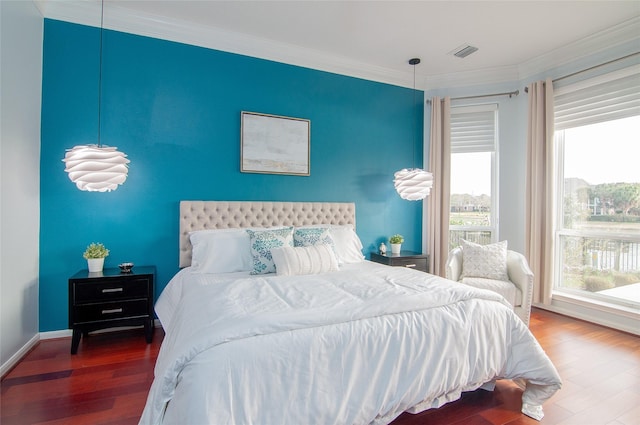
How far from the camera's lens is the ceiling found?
116 inches

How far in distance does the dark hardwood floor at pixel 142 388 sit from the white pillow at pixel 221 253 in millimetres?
844

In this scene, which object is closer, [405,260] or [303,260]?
[303,260]

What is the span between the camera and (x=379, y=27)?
3.31 m

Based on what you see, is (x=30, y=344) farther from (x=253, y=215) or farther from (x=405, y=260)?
(x=405, y=260)

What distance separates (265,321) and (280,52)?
3.26 m

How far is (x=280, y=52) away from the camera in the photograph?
3.71m

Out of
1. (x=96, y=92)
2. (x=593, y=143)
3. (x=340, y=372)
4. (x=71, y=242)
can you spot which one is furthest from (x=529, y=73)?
(x=71, y=242)

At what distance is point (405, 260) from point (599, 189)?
2.33m

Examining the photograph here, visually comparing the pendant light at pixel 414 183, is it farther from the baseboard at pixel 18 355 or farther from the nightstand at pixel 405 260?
the baseboard at pixel 18 355

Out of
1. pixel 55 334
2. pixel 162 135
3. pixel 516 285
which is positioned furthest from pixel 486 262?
pixel 55 334

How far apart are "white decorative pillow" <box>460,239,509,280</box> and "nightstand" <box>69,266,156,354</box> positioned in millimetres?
3254

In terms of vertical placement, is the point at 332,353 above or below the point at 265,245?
below

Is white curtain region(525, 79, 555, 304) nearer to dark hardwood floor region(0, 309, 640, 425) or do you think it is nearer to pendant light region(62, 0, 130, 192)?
dark hardwood floor region(0, 309, 640, 425)

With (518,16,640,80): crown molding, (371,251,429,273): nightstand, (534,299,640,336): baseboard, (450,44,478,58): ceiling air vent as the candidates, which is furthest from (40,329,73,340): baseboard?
(518,16,640,80): crown molding
